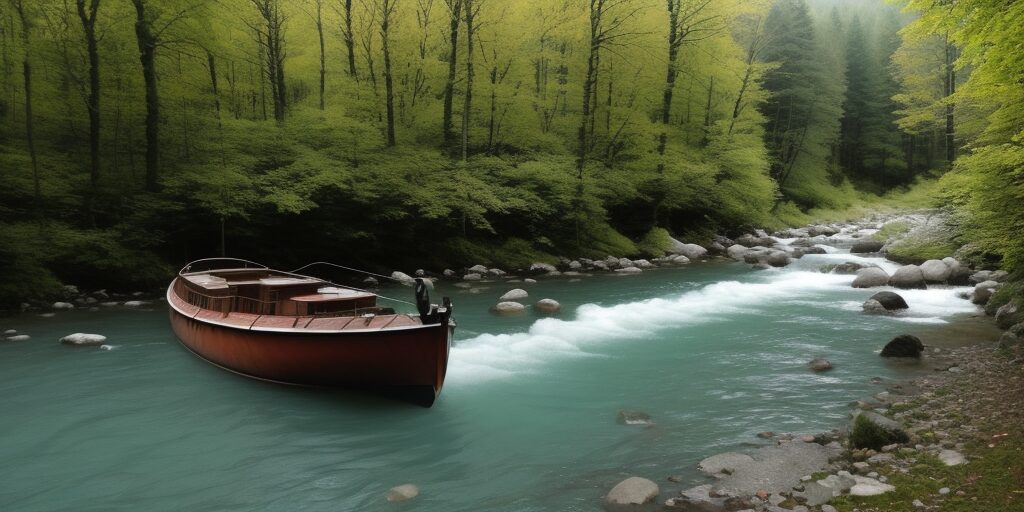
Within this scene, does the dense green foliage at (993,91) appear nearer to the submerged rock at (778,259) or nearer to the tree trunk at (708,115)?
the submerged rock at (778,259)

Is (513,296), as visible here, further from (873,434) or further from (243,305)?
(873,434)

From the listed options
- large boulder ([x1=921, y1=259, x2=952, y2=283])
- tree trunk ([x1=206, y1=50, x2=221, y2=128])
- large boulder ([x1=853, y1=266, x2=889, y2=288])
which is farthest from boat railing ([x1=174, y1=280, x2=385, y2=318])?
large boulder ([x1=921, y1=259, x2=952, y2=283])

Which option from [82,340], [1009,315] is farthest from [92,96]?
[1009,315]

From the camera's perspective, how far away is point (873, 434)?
221 inches

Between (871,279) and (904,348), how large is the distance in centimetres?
855

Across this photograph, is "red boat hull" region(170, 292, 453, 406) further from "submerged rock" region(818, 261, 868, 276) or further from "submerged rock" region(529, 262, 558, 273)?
"submerged rock" region(818, 261, 868, 276)

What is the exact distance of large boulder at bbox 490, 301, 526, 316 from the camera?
46.5 ft

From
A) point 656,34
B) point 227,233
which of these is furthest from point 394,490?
point 656,34

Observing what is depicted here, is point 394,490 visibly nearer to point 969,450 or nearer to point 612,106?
point 969,450

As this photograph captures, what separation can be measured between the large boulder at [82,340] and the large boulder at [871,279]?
19648 millimetres

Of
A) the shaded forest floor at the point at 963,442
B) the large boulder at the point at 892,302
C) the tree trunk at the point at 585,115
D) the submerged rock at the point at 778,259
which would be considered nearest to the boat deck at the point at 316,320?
the shaded forest floor at the point at 963,442

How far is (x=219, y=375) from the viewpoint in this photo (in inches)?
384

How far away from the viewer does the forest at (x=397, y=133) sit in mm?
15672

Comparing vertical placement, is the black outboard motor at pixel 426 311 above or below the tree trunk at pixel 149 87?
below
